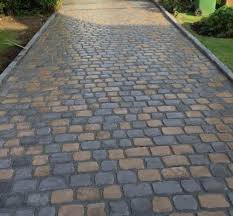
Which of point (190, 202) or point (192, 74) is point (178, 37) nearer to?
point (192, 74)

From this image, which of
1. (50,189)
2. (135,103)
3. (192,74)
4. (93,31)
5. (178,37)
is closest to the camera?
(50,189)

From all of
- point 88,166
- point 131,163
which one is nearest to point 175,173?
point 131,163

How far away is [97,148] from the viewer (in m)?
4.99

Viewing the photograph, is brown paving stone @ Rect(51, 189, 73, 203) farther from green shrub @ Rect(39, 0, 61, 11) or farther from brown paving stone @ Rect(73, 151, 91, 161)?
green shrub @ Rect(39, 0, 61, 11)

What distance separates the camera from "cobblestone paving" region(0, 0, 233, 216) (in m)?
4.02

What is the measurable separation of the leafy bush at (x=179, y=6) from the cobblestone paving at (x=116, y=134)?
16.7 ft

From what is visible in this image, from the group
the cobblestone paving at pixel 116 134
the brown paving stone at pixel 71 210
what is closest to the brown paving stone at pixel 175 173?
the cobblestone paving at pixel 116 134

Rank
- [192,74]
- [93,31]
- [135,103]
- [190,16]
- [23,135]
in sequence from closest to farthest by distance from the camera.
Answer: [23,135] → [135,103] → [192,74] → [93,31] → [190,16]

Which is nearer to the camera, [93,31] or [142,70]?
[142,70]

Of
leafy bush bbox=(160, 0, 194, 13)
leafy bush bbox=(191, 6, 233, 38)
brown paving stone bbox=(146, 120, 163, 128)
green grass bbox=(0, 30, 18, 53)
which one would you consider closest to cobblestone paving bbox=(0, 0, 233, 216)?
brown paving stone bbox=(146, 120, 163, 128)

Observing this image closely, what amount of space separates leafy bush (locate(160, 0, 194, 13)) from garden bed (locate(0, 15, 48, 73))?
14.2ft

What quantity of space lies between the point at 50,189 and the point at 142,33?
7.87m

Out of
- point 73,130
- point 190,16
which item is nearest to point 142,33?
point 190,16

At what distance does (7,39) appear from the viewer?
35.3 ft
